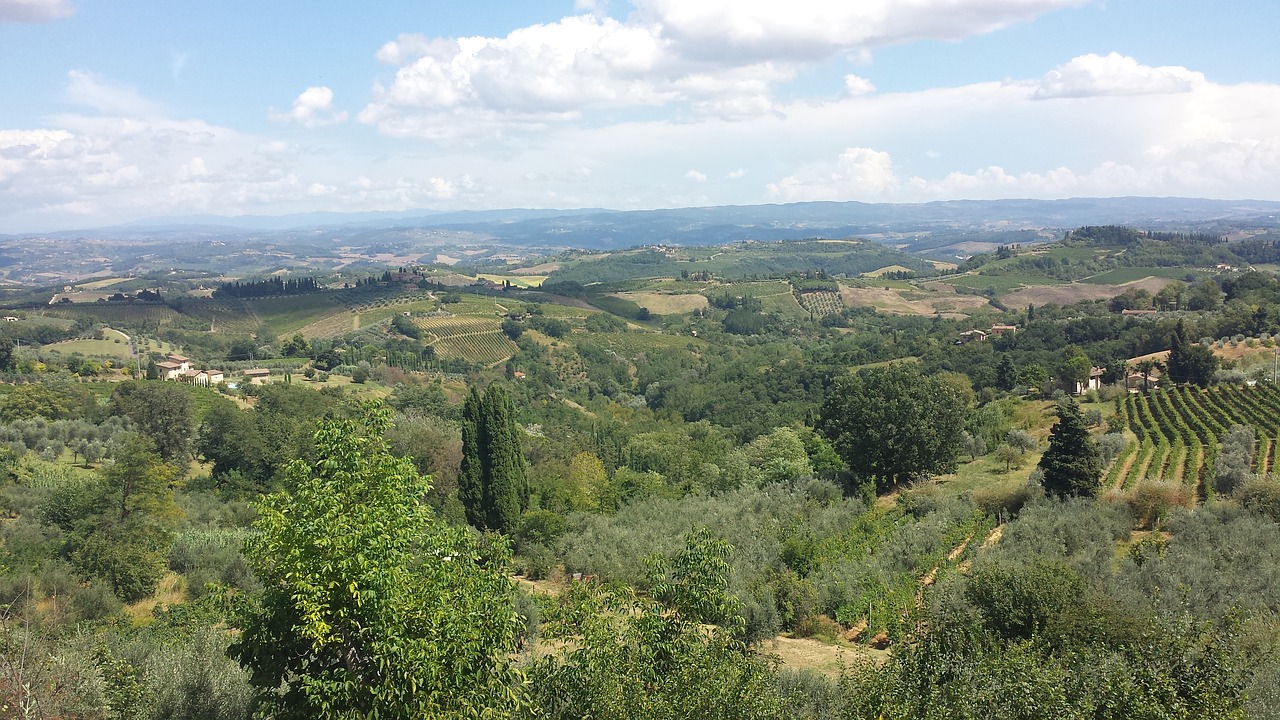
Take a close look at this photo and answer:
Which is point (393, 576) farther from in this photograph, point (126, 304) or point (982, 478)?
point (126, 304)

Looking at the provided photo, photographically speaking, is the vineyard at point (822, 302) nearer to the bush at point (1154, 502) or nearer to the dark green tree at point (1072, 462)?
the dark green tree at point (1072, 462)

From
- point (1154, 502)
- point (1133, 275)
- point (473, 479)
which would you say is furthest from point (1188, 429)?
point (1133, 275)

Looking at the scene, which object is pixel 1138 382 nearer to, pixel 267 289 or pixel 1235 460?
pixel 1235 460

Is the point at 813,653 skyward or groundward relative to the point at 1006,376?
skyward

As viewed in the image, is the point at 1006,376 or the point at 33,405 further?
the point at 1006,376

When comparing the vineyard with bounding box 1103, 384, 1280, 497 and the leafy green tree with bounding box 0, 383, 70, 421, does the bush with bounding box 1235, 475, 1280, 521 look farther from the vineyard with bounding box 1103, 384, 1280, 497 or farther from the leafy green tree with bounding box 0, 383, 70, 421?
the leafy green tree with bounding box 0, 383, 70, 421

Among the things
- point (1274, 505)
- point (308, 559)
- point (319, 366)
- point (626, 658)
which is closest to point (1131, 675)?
point (626, 658)

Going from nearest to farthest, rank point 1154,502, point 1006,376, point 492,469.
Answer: point 1154,502
point 492,469
point 1006,376
